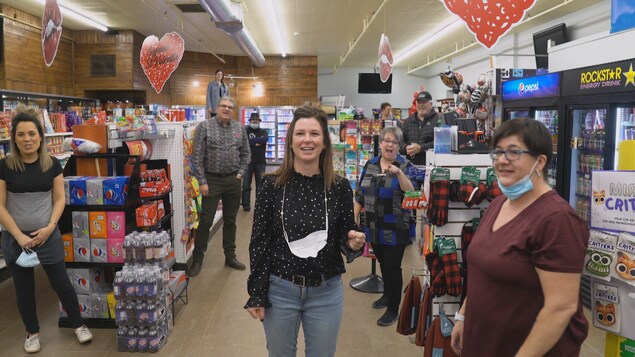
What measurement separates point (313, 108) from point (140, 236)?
2220mm

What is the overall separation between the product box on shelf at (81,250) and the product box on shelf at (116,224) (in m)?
0.21

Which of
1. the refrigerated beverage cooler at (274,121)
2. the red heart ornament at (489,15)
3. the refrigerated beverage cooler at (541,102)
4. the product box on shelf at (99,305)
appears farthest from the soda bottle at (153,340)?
the refrigerated beverage cooler at (274,121)

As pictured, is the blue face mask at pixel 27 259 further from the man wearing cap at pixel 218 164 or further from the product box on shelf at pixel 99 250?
the man wearing cap at pixel 218 164

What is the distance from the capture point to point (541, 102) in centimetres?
614

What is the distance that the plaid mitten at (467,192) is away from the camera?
2924mm

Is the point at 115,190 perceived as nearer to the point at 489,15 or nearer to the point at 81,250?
the point at 81,250

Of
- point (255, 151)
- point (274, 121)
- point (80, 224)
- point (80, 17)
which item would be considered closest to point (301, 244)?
point (80, 224)

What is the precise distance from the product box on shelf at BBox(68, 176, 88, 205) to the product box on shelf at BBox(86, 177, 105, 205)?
4 cm

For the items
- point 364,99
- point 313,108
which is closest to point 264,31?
point 364,99

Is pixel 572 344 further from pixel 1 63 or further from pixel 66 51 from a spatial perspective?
pixel 66 51

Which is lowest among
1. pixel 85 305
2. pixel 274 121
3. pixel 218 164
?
pixel 85 305

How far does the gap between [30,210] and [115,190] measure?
0.60 metres

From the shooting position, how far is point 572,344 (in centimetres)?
170

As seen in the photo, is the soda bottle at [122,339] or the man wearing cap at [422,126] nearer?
the soda bottle at [122,339]
